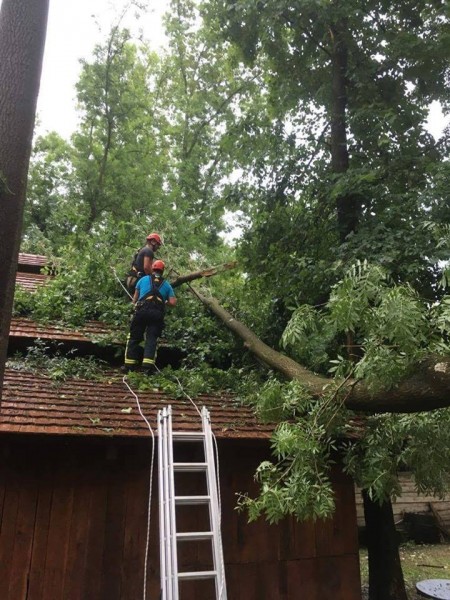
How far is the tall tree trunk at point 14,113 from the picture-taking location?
2961 millimetres

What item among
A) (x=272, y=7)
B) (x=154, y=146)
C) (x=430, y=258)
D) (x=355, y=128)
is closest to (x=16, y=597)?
(x=430, y=258)

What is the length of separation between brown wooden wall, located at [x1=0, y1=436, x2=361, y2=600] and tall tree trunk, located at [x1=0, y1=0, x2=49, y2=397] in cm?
235

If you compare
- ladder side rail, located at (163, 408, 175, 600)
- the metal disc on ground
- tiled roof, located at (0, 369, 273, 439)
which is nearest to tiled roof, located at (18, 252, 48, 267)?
tiled roof, located at (0, 369, 273, 439)

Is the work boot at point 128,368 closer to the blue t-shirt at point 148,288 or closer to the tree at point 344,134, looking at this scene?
the blue t-shirt at point 148,288

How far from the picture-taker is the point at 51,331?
288 inches

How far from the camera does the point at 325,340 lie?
21.8 feet

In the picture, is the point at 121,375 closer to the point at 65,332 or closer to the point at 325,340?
the point at 65,332

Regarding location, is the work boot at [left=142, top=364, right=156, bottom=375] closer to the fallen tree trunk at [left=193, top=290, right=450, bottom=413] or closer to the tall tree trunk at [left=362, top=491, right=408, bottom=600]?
the fallen tree trunk at [left=193, top=290, right=450, bottom=413]

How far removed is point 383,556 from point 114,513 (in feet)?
14.2

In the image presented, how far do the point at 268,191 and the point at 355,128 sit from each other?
1926mm

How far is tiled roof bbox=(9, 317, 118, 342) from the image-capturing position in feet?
23.1

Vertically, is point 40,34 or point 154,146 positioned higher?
point 154,146

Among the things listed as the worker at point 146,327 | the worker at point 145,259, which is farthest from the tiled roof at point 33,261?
the worker at point 146,327

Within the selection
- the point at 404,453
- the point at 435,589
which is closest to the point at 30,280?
A: the point at 404,453
